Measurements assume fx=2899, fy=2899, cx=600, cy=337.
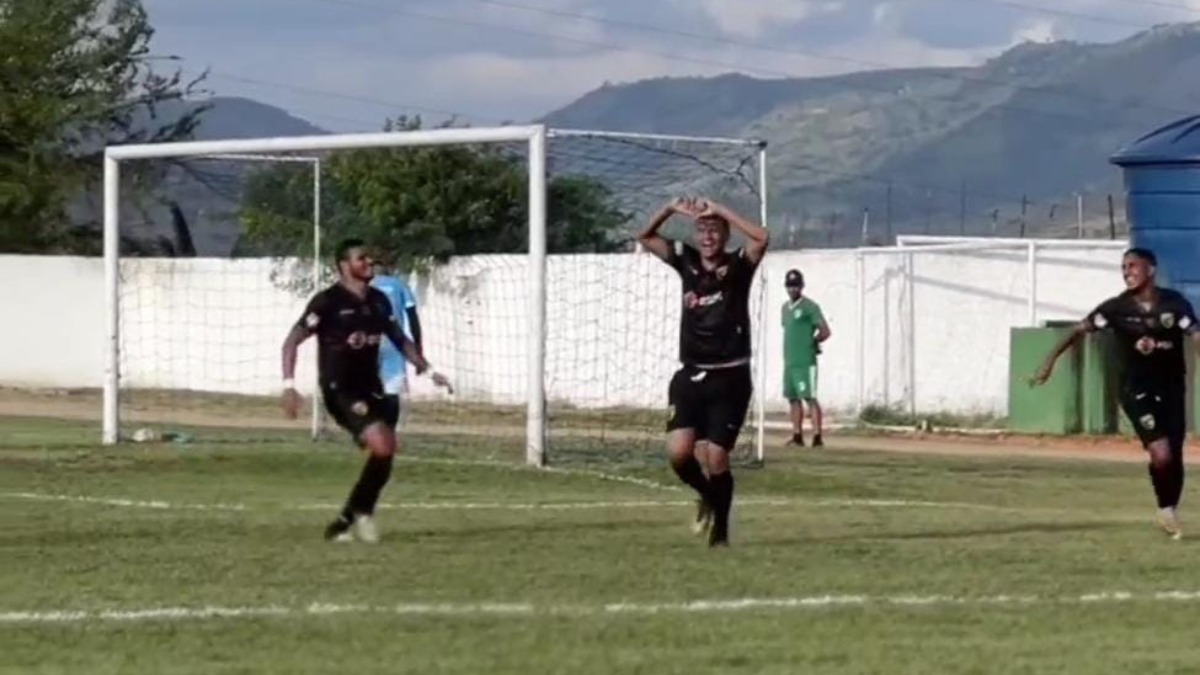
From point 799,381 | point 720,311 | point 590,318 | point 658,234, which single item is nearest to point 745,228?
point 720,311

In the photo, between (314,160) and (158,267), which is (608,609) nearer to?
(314,160)

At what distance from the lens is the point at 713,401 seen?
16266 millimetres

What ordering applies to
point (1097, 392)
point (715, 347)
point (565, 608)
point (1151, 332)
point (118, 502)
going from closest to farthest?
1. point (565, 608)
2. point (715, 347)
3. point (1151, 332)
4. point (118, 502)
5. point (1097, 392)

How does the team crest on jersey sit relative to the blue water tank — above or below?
below

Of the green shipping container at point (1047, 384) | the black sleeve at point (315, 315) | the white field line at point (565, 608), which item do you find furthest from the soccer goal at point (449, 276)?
the white field line at point (565, 608)

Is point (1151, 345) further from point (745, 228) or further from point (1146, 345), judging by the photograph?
point (745, 228)

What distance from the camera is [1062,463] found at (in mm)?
27875

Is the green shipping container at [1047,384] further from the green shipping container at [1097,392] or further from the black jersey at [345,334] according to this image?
the black jersey at [345,334]

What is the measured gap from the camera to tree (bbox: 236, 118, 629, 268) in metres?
36.9

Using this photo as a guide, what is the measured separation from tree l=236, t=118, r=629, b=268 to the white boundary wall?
2.09 ft

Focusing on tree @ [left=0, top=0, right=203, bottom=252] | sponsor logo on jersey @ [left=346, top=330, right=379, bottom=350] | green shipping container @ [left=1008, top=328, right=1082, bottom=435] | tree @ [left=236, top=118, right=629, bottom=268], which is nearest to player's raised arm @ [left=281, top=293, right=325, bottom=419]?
sponsor logo on jersey @ [left=346, top=330, right=379, bottom=350]

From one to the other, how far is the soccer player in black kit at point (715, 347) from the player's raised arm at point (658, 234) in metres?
0.03

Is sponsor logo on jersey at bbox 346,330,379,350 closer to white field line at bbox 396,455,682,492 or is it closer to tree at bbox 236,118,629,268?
white field line at bbox 396,455,682,492

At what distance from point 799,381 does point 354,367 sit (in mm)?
12706
